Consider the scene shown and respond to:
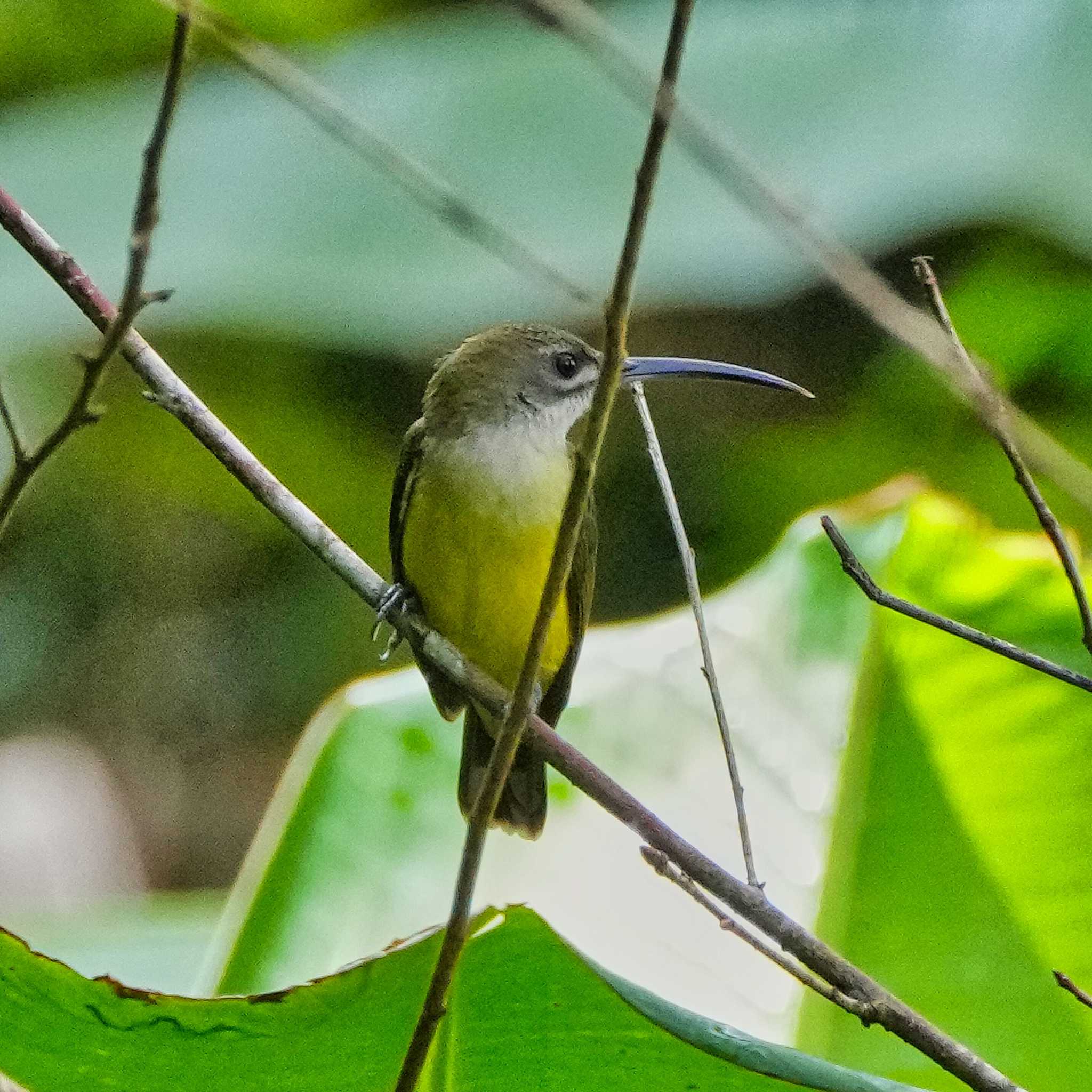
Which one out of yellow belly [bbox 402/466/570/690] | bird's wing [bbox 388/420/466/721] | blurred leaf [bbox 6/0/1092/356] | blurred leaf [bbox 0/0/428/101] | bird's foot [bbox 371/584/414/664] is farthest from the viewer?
blurred leaf [bbox 0/0/428/101]

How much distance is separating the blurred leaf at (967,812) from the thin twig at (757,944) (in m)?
1.12

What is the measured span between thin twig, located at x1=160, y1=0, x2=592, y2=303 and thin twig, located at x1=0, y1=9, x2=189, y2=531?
2.3 inches

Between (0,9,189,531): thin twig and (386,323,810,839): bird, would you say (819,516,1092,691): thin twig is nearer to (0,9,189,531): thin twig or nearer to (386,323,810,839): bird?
(0,9,189,531): thin twig

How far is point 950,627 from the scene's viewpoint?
198cm

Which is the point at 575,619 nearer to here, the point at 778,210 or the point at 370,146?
the point at 370,146

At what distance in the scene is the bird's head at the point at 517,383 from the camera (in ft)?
11.5

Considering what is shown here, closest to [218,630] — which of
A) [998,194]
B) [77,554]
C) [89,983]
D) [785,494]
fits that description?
A: [77,554]

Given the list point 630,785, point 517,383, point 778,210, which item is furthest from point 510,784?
point 778,210

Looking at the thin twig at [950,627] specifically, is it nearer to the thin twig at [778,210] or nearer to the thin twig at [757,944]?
the thin twig at [778,210]

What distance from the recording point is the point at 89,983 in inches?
73.5

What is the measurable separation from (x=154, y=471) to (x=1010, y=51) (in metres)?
3.09

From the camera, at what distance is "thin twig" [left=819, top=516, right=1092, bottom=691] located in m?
1.96

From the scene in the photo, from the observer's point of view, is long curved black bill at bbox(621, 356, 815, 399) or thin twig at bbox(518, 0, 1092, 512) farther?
long curved black bill at bbox(621, 356, 815, 399)

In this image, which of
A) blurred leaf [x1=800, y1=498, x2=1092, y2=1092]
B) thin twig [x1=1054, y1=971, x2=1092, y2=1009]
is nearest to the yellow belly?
blurred leaf [x1=800, y1=498, x2=1092, y2=1092]
